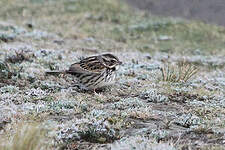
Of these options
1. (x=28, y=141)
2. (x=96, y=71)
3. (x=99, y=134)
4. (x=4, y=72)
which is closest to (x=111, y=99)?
(x=96, y=71)

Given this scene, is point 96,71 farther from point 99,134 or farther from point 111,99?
point 99,134

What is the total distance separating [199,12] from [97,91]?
2264 cm

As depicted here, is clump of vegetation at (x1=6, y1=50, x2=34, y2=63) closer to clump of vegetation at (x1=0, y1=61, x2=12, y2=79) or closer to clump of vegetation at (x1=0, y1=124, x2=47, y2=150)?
clump of vegetation at (x1=0, y1=61, x2=12, y2=79)

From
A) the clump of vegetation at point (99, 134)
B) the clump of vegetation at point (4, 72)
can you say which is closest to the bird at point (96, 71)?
the clump of vegetation at point (4, 72)

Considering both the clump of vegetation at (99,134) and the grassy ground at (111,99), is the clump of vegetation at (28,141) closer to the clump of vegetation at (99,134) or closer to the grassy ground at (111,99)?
the grassy ground at (111,99)

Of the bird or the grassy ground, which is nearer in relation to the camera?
the grassy ground

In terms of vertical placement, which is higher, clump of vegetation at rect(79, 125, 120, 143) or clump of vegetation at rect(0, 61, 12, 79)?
clump of vegetation at rect(0, 61, 12, 79)

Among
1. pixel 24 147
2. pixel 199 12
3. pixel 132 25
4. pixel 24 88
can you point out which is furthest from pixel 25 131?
pixel 199 12

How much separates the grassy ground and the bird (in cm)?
33

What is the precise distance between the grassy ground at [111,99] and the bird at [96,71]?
33cm

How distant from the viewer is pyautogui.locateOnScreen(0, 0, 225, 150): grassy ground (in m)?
8.27

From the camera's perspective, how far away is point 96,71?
448 inches

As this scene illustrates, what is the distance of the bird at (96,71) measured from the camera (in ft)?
37.4

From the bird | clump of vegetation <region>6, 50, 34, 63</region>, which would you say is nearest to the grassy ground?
clump of vegetation <region>6, 50, 34, 63</region>
